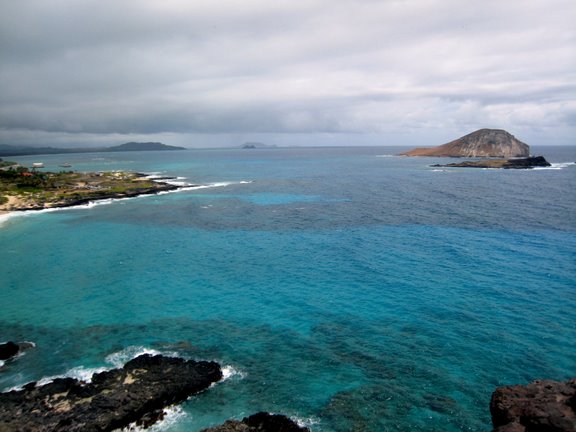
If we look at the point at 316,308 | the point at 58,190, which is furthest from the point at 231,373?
the point at 58,190

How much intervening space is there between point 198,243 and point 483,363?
166ft

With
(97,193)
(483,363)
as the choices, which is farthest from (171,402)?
(97,193)

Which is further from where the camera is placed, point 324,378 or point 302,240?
point 302,240

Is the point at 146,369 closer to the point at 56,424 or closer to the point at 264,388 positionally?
the point at 56,424

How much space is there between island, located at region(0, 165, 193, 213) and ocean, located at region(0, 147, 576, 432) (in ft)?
74.9

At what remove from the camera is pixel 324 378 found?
31.0 meters

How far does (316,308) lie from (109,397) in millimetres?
21996

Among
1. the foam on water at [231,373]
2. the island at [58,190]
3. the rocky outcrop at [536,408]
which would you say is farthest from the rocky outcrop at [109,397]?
the island at [58,190]

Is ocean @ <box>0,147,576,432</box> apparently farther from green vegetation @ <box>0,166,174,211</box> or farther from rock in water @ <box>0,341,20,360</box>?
green vegetation @ <box>0,166,174,211</box>

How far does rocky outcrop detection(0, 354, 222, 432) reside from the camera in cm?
2633

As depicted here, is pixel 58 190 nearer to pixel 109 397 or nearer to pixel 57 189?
pixel 57 189

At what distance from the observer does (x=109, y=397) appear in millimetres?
28359

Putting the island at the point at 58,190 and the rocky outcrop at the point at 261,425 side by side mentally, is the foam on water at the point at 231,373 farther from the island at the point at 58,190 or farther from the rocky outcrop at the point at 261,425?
the island at the point at 58,190

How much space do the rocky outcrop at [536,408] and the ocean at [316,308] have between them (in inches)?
169
